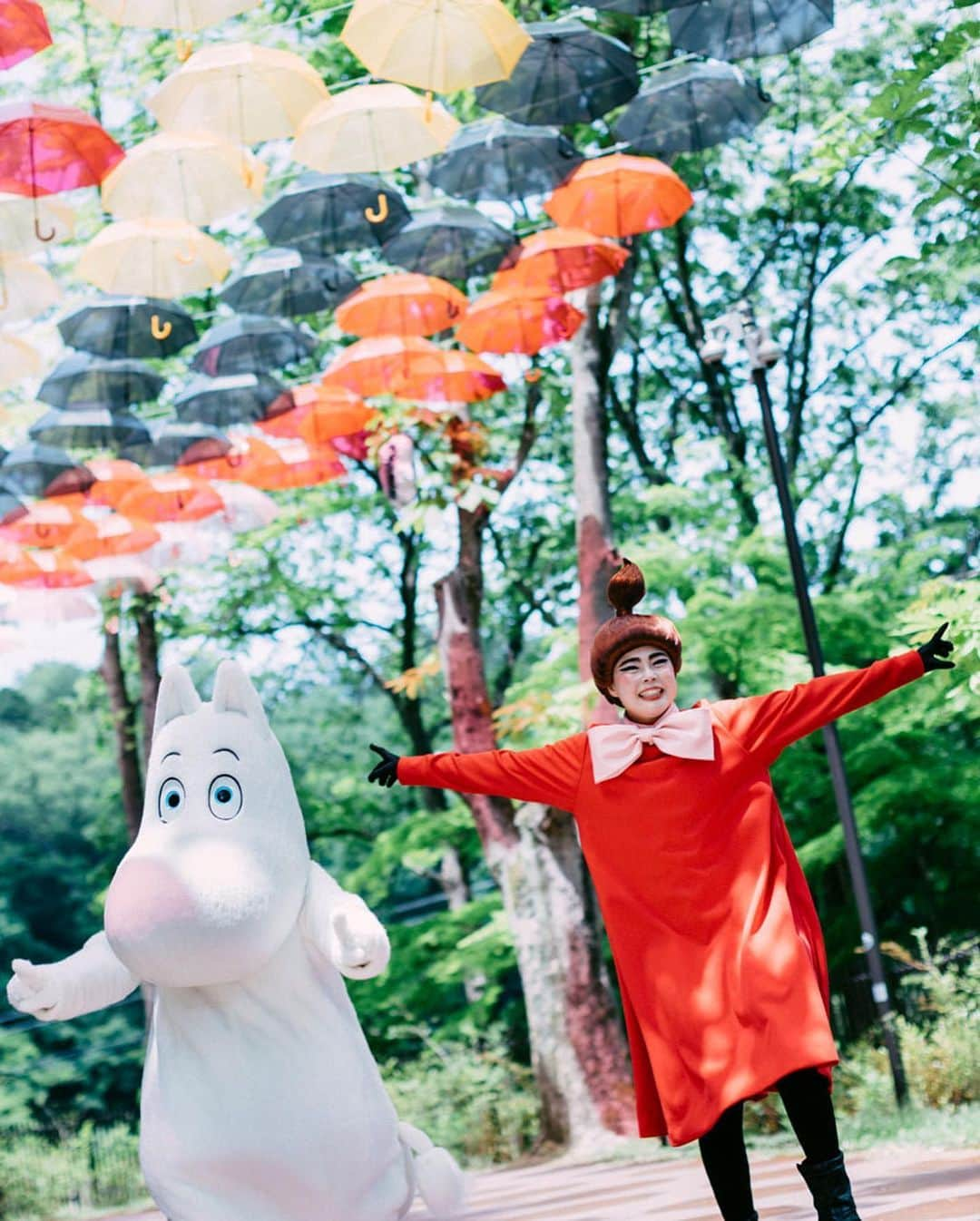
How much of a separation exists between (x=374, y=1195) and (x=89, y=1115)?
22508 mm

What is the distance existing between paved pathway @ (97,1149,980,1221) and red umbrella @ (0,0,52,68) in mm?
Answer: 5223

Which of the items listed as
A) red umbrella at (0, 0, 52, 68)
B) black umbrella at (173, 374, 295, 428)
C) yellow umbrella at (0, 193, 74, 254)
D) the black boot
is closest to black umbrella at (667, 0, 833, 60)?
red umbrella at (0, 0, 52, 68)

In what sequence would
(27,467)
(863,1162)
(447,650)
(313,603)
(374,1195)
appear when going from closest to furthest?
(374,1195) → (863,1162) → (27,467) → (447,650) → (313,603)

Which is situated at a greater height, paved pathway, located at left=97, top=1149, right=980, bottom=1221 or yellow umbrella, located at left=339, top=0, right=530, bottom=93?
yellow umbrella, located at left=339, top=0, right=530, bottom=93

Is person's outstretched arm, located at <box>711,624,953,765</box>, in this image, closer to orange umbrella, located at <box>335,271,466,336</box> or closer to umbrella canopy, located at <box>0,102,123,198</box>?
umbrella canopy, located at <box>0,102,123,198</box>

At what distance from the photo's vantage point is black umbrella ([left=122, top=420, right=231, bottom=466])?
37.4 ft

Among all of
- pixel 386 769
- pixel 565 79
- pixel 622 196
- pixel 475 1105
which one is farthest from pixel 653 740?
pixel 475 1105

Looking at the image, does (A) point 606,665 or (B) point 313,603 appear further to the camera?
(B) point 313,603

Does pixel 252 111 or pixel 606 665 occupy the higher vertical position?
pixel 252 111

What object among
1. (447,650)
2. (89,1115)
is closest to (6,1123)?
(89,1115)

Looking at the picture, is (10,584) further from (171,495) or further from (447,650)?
(447,650)

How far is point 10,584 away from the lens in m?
11.9

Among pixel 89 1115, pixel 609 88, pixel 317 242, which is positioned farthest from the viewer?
pixel 89 1115

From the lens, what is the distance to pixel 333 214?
9.67 meters
